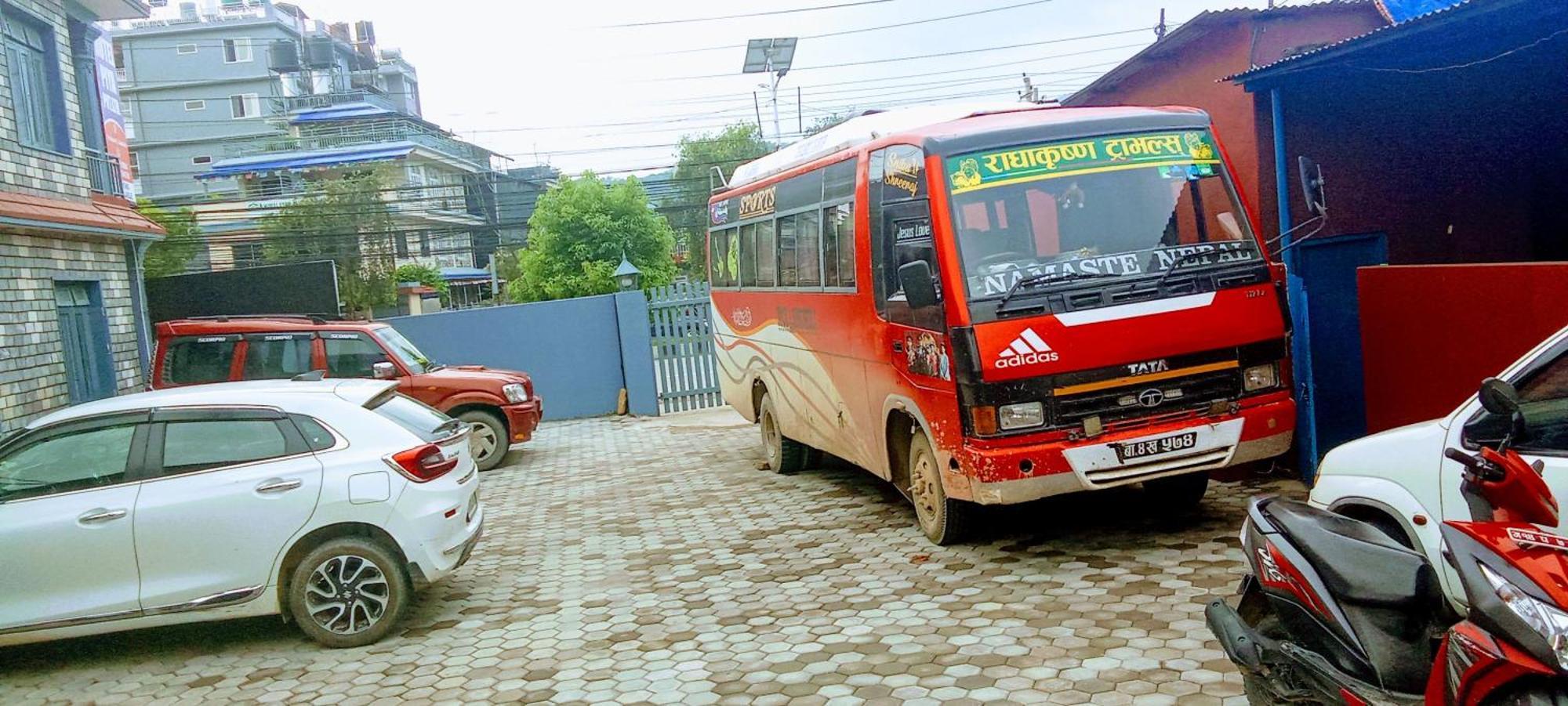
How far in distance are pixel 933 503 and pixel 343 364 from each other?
25.2 feet

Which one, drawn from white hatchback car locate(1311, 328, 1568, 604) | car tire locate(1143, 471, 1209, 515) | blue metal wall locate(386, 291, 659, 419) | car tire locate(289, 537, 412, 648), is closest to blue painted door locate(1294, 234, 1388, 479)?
car tire locate(1143, 471, 1209, 515)

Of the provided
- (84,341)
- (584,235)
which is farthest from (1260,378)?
(584,235)

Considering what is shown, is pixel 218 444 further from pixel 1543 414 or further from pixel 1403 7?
pixel 1403 7

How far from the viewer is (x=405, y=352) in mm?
12789

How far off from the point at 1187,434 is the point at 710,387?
11.2m

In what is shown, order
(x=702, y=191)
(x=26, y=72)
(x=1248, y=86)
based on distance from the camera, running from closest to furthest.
Answer: (x=1248, y=86), (x=26, y=72), (x=702, y=191)

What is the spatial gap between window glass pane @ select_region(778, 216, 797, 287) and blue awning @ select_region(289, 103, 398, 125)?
51.8 metres

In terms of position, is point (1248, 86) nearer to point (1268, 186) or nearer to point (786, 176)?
point (1268, 186)

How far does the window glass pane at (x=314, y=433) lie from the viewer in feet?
20.2

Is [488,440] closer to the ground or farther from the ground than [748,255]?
closer to the ground

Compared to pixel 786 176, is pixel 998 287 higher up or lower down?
lower down

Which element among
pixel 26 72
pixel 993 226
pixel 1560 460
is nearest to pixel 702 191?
pixel 26 72

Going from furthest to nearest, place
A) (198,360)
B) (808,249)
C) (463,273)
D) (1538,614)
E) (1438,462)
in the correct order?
(463,273), (198,360), (808,249), (1438,462), (1538,614)

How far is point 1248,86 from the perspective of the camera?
831cm
